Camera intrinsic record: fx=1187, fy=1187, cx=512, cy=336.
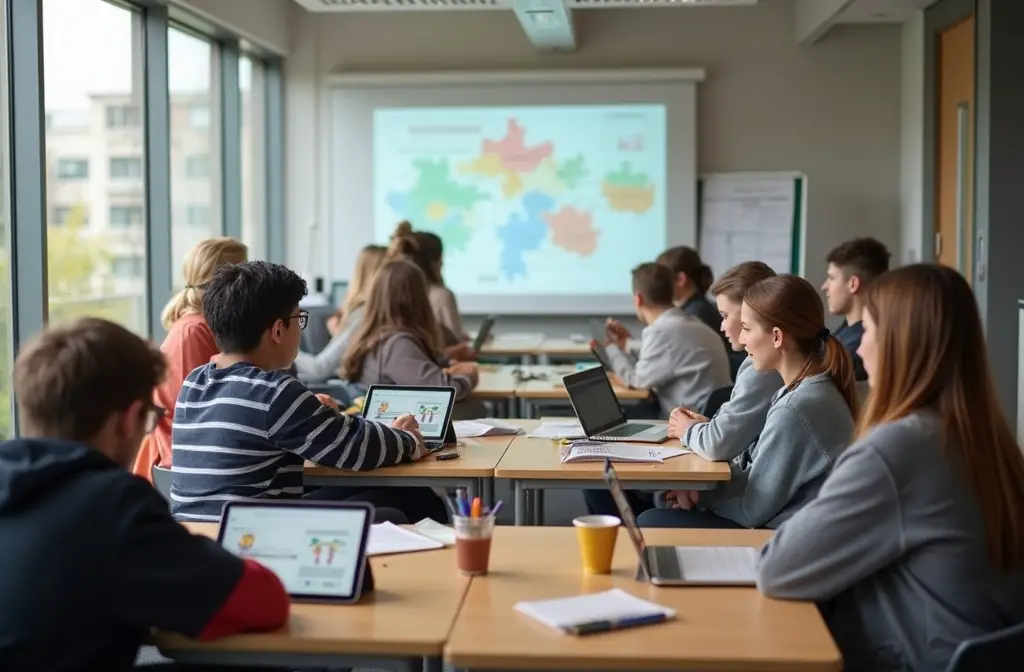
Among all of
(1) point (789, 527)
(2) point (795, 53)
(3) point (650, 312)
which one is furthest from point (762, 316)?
(2) point (795, 53)

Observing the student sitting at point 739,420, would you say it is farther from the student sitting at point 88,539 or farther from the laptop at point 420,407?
the student sitting at point 88,539

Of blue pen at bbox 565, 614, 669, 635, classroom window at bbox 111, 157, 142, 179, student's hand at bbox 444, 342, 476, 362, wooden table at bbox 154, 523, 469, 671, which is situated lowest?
wooden table at bbox 154, 523, 469, 671

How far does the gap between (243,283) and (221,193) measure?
518 centimetres

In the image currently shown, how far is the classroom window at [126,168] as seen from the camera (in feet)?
20.6

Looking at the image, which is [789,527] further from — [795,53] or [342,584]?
[795,53]

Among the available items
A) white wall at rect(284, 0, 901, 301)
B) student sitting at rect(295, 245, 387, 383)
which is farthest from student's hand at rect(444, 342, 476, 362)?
white wall at rect(284, 0, 901, 301)

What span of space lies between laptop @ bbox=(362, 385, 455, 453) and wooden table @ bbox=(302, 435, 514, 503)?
0.20 meters

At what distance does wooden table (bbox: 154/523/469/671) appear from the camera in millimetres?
1923

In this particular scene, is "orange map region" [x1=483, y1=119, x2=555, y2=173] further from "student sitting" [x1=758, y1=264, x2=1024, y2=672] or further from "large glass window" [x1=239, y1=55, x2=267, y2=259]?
"student sitting" [x1=758, y1=264, x2=1024, y2=672]

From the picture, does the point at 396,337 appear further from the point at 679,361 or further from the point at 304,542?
the point at 304,542

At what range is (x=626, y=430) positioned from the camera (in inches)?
158

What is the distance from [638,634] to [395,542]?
29.2 inches

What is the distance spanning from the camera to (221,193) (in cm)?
790

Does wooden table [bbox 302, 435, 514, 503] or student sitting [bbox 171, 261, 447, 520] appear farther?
wooden table [bbox 302, 435, 514, 503]
